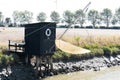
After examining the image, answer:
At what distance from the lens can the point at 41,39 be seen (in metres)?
27.0

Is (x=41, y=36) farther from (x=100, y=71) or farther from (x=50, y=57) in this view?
(x=100, y=71)

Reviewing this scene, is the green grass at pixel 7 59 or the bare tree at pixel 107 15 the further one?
the bare tree at pixel 107 15

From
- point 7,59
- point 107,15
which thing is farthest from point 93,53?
point 107,15

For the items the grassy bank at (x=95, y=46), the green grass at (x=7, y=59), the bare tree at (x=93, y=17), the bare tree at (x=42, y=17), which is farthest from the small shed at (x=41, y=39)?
the bare tree at (x=93, y=17)

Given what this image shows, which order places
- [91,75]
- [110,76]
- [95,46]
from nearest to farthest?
[110,76] < [91,75] < [95,46]

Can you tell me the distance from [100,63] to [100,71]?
2.97m

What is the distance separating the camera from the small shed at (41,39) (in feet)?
88.5

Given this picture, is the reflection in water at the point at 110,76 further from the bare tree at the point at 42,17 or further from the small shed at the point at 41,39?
the bare tree at the point at 42,17

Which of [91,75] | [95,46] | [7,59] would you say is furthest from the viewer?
[95,46]

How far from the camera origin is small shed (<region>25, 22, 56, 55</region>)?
2697 cm

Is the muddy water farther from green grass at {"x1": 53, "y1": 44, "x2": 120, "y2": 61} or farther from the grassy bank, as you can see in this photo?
the grassy bank

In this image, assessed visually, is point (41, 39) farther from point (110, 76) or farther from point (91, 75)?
point (110, 76)

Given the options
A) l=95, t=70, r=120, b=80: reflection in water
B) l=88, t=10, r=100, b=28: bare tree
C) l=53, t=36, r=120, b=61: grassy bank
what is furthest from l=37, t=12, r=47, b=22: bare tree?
l=95, t=70, r=120, b=80: reflection in water

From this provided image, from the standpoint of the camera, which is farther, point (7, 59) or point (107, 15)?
point (107, 15)
